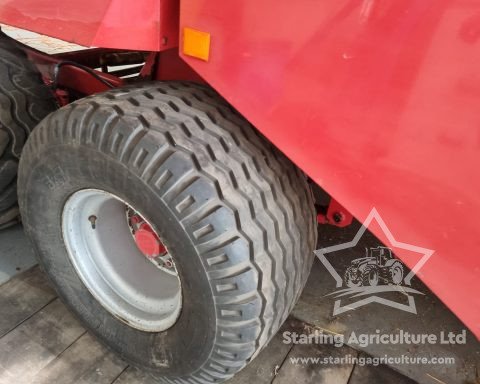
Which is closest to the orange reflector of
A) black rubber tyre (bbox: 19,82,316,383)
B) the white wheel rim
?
black rubber tyre (bbox: 19,82,316,383)

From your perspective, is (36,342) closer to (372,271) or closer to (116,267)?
(116,267)

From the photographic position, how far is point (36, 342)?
1.60 metres

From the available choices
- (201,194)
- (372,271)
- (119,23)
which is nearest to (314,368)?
(372,271)

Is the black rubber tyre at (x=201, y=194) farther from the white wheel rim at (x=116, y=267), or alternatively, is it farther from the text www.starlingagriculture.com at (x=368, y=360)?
the text www.starlingagriculture.com at (x=368, y=360)

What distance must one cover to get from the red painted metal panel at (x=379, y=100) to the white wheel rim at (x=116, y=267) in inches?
27.8

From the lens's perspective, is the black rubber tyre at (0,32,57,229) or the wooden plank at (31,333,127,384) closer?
the wooden plank at (31,333,127,384)

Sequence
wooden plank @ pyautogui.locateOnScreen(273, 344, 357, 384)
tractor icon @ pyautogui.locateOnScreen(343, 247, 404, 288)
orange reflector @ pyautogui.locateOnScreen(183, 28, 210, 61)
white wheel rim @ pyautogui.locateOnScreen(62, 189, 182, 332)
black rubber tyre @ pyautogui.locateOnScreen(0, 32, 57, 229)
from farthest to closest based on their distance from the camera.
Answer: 1. tractor icon @ pyautogui.locateOnScreen(343, 247, 404, 288)
2. black rubber tyre @ pyautogui.locateOnScreen(0, 32, 57, 229)
3. wooden plank @ pyautogui.locateOnScreen(273, 344, 357, 384)
4. white wheel rim @ pyautogui.locateOnScreen(62, 189, 182, 332)
5. orange reflector @ pyautogui.locateOnScreen(183, 28, 210, 61)

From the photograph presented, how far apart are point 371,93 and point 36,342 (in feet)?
4.83

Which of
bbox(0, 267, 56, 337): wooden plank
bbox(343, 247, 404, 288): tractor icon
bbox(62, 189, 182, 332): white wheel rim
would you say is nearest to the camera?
bbox(62, 189, 182, 332): white wheel rim

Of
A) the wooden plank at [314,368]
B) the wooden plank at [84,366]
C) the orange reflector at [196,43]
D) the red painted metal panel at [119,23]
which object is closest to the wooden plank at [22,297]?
the wooden plank at [84,366]

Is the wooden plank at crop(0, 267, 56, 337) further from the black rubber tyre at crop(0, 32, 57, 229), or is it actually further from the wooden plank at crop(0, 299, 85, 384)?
the black rubber tyre at crop(0, 32, 57, 229)

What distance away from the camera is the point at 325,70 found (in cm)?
83

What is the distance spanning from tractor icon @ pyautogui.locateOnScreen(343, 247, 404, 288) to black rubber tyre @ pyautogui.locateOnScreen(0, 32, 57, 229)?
158cm

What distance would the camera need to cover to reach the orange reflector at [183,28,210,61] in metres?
0.97
